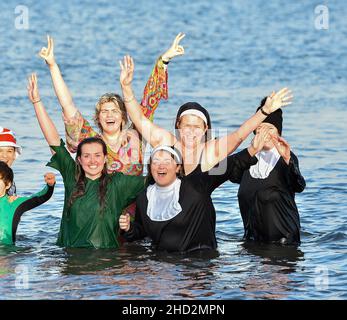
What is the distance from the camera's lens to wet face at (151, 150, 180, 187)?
12180 mm

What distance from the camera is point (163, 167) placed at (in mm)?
12172

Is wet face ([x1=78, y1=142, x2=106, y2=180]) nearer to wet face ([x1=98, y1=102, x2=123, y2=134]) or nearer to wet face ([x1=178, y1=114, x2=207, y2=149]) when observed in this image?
wet face ([x1=98, y1=102, x2=123, y2=134])

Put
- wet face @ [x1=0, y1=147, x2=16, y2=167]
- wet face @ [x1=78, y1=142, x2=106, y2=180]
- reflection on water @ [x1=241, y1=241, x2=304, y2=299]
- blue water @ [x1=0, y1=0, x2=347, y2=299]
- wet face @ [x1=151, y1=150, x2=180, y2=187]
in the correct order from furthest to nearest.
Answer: wet face @ [x1=0, y1=147, x2=16, y2=167], wet face @ [x1=78, y1=142, x2=106, y2=180], wet face @ [x1=151, y1=150, x2=180, y2=187], blue water @ [x1=0, y1=0, x2=347, y2=299], reflection on water @ [x1=241, y1=241, x2=304, y2=299]

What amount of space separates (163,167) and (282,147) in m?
1.20

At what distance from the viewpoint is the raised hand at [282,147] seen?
1255 cm

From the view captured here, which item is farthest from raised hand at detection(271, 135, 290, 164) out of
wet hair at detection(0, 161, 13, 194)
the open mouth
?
wet hair at detection(0, 161, 13, 194)

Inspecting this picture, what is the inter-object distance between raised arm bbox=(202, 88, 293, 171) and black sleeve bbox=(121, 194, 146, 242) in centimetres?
71

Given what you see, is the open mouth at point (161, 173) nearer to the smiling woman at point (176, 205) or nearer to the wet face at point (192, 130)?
the smiling woman at point (176, 205)

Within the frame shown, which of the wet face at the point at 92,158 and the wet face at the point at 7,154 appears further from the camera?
the wet face at the point at 7,154

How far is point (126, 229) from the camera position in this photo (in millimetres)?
12273

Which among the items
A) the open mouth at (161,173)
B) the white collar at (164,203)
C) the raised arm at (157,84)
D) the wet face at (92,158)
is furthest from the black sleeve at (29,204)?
the raised arm at (157,84)

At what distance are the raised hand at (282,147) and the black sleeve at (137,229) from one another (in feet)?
4.35

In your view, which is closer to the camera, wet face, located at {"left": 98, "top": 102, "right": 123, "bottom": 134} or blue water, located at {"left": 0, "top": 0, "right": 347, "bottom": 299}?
blue water, located at {"left": 0, "top": 0, "right": 347, "bottom": 299}

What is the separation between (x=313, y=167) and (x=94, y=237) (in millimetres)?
5369
